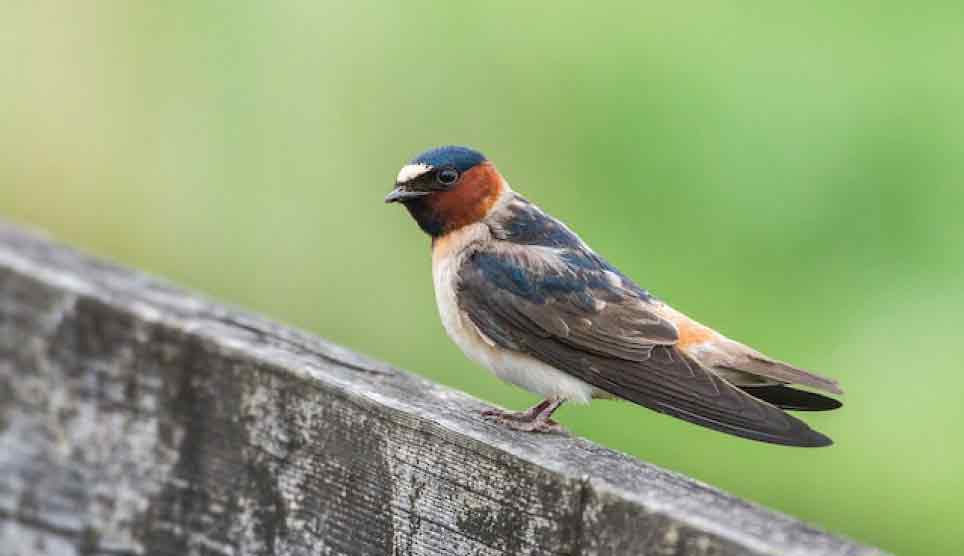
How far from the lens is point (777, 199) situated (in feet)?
17.3

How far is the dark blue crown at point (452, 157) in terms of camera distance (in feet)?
12.3

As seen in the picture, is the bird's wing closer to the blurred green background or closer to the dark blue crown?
the dark blue crown

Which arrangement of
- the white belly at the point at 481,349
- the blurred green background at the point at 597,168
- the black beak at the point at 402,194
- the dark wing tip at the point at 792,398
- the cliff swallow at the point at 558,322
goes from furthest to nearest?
1. the blurred green background at the point at 597,168
2. the black beak at the point at 402,194
3. the white belly at the point at 481,349
4. the cliff swallow at the point at 558,322
5. the dark wing tip at the point at 792,398

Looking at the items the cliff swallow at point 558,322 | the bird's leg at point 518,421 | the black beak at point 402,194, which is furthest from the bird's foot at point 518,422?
the black beak at point 402,194

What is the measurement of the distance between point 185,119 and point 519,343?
2496mm

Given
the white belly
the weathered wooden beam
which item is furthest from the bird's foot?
the white belly

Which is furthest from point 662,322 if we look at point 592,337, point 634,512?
point 634,512

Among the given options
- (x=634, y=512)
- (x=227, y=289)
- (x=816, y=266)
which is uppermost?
(x=816, y=266)

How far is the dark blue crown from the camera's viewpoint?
373 cm

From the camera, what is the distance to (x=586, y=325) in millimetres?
3477

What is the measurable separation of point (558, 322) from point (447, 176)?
19.3 inches

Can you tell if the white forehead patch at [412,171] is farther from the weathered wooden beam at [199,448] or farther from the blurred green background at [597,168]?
the weathered wooden beam at [199,448]

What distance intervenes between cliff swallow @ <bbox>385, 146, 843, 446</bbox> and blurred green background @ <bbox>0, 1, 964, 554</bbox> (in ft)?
3.43

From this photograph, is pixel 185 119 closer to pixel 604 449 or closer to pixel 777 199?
pixel 777 199
